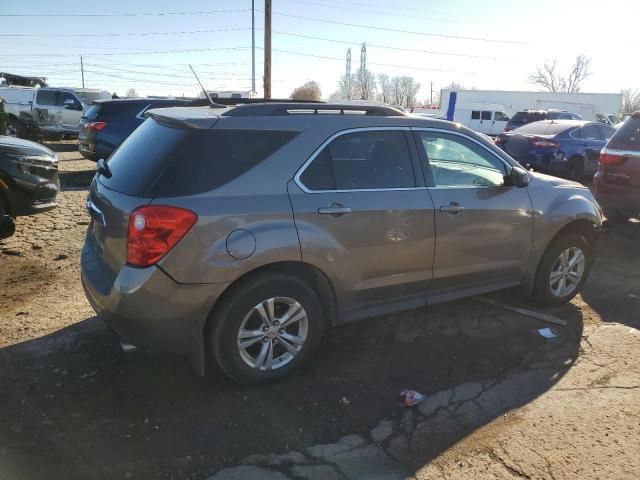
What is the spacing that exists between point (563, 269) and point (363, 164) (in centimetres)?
238

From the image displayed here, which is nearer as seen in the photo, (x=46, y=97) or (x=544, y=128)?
(x=544, y=128)

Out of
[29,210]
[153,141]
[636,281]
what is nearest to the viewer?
[153,141]

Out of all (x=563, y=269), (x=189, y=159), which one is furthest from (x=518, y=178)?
(x=189, y=159)

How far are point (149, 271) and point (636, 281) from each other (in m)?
5.23

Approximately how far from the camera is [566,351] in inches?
158

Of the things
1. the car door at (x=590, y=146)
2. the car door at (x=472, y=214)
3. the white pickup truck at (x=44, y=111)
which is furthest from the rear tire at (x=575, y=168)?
the white pickup truck at (x=44, y=111)

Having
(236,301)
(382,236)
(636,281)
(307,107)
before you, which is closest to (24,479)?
(236,301)

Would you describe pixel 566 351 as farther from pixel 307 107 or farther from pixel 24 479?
pixel 24 479

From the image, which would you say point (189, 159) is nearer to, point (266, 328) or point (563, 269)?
point (266, 328)

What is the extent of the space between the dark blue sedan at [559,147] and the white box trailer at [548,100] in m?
25.2

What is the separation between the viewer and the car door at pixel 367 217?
11.0ft

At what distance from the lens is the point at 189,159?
306cm

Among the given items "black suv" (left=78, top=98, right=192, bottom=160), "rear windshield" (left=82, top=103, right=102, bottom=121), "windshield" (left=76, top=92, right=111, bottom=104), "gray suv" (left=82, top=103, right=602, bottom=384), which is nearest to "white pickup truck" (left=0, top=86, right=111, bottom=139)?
"windshield" (left=76, top=92, right=111, bottom=104)

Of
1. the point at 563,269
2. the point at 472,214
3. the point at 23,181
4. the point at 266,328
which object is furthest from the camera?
the point at 23,181
